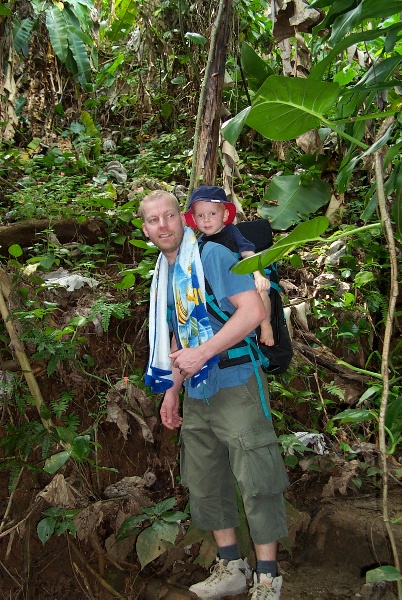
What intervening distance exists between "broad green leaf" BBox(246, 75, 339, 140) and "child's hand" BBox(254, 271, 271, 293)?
722 millimetres

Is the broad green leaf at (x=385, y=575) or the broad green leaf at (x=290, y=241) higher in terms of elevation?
the broad green leaf at (x=290, y=241)

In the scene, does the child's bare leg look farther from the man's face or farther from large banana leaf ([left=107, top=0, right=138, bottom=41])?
large banana leaf ([left=107, top=0, right=138, bottom=41])

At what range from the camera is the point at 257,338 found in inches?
104

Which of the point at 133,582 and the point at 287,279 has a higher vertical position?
the point at 287,279

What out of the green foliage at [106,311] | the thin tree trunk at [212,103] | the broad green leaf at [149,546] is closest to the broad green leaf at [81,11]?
the thin tree trunk at [212,103]

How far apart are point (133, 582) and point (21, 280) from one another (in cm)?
193

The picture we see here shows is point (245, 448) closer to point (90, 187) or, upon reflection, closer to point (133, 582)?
point (133, 582)

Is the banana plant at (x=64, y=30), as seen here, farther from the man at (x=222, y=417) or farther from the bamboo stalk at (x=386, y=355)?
the bamboo stalk at (x=386, y=355)

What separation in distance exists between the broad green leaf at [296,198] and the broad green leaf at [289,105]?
0.95m

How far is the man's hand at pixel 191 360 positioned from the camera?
238cm

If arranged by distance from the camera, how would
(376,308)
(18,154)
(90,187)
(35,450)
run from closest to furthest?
(35,450) < (376,308) < (90,187) < (18,154)

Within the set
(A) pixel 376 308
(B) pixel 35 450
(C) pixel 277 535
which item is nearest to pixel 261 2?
(A) pixel 376 308

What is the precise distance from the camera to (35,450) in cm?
350

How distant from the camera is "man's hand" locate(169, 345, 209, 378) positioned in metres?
2.38
